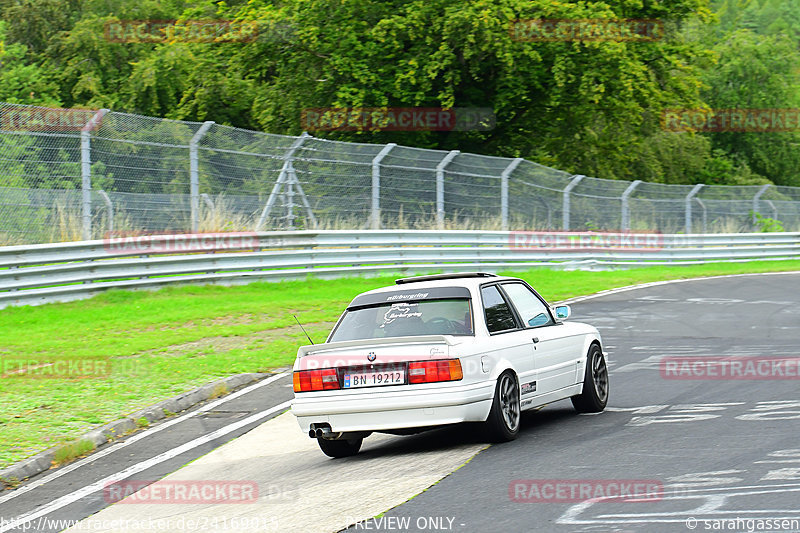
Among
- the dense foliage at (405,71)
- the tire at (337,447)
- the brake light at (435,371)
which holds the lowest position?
the tire at (337,447)

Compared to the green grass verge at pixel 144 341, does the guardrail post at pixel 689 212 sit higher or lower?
higher

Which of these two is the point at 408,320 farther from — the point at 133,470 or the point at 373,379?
the point at 133,470

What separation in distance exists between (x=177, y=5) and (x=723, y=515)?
170ft

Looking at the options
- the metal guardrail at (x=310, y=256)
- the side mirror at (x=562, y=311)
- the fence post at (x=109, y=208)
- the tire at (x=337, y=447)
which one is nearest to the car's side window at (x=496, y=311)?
the side mirror at (x=562, y=311)

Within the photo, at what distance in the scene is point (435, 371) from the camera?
7816mm

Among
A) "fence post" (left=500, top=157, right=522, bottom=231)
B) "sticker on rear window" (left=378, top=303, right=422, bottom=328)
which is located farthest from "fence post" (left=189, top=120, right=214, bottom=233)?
"sticker on rear window" (left=378, top=303, right=422, bottom=328)

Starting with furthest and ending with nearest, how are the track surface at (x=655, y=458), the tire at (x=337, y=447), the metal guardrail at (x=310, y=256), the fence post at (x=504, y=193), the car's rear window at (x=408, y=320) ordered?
the fence post at (x=504, y=193) < the metal guardrail at (x=310, y=256) < the car's rear window at (x=408, y=320) < the tire at (x=337, y=447) < the track surface at (x=655, y=458)

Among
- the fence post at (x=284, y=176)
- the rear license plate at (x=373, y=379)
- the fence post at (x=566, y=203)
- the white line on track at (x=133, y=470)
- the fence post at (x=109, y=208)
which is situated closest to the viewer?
the white line on track at (x=133, y=470)

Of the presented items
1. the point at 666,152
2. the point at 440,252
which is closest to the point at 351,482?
the point at 440,252

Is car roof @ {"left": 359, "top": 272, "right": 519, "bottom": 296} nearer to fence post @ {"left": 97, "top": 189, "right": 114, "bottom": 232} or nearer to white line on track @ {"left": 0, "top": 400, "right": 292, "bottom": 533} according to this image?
white line on track @ {"left": 0, "top": 400, "right": 292, "bottom": 533}

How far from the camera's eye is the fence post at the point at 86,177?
17938mm

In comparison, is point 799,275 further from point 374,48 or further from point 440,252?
point 374,48

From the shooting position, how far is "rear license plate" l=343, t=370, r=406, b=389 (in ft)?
25.9

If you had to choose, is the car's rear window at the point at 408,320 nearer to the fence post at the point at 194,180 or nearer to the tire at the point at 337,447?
the tire at the point at 337,447
